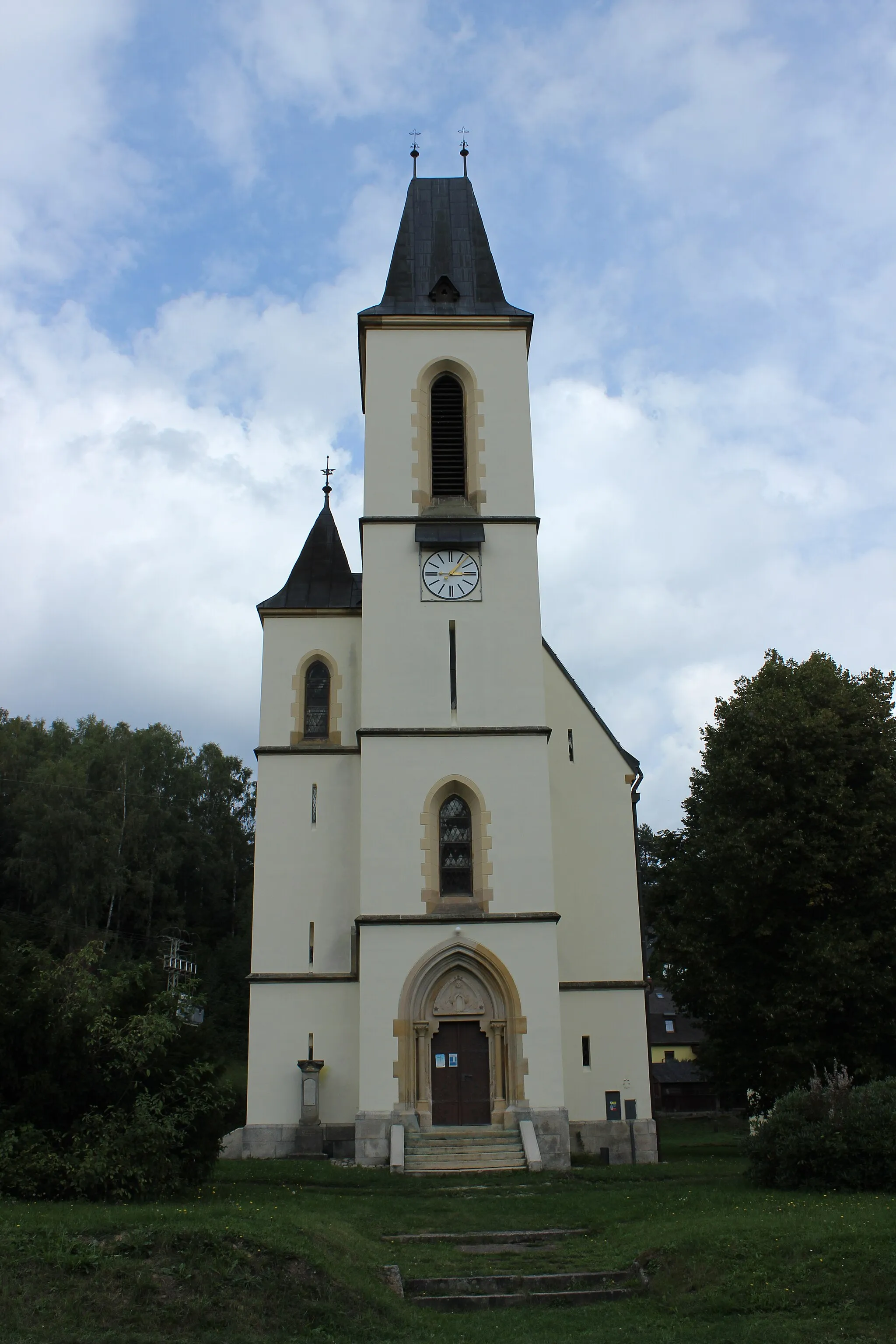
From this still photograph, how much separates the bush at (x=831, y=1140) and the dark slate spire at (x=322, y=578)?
48.1ft

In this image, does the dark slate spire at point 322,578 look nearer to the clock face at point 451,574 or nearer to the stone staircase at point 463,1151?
the clock face at point 451,574

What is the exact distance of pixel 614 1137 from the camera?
22938 mm

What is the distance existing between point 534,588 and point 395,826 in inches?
225

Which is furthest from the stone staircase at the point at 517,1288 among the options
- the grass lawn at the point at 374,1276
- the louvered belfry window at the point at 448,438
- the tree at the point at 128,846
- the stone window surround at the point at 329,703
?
the tree at the point at 128,846

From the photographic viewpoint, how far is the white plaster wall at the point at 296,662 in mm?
25219

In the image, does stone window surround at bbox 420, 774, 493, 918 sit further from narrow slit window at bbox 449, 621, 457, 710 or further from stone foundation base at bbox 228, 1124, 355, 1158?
stone foundation base at bbox 228, 1124, 355, 1158

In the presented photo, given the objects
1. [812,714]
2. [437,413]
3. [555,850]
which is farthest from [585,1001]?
[437,413]

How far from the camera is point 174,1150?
43.7 ft

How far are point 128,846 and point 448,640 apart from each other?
101 feet

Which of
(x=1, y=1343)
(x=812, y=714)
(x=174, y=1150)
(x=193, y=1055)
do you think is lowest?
(x=1, y=1343)

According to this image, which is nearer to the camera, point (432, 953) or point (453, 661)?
point (432, 953)

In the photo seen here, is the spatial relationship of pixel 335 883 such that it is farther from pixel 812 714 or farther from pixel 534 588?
pixel 812 714

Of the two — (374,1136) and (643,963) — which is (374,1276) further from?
(643,963)

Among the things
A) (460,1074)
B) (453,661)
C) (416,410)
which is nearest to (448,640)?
(453,661)
